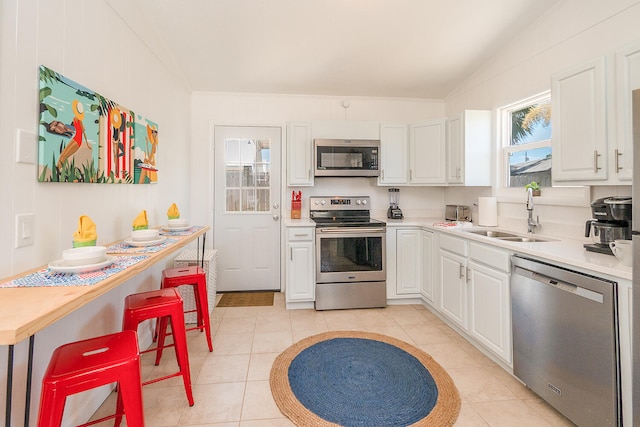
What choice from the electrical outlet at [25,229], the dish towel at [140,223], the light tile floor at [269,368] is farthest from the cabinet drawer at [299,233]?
the electrical outlet at [25,229]

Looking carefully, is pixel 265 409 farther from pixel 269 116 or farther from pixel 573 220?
pixel 269 116

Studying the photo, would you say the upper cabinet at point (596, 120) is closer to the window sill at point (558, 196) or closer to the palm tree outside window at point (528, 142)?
the window sill at point (558, 196)

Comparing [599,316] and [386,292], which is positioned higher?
[599,316]

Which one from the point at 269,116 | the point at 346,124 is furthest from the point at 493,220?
the point at 269,116

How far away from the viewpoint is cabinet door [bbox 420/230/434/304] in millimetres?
3072

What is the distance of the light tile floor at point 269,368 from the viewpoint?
167 centimetres

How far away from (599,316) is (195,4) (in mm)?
3090

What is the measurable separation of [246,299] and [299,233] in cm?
112

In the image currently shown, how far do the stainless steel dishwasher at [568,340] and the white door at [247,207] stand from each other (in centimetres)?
268

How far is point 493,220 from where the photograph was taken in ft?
9.57

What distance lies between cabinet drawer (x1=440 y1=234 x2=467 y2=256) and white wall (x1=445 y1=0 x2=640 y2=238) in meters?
0.63

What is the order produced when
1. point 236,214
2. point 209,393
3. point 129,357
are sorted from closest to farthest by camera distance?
point 129,357 → point 209,393 → point 236,214

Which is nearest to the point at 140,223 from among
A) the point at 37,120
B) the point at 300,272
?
the point at 37,120

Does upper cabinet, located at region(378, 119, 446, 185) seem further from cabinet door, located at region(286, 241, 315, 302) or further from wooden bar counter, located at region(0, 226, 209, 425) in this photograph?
wooden bar counter, located at region(0, 226, 209, 425)
